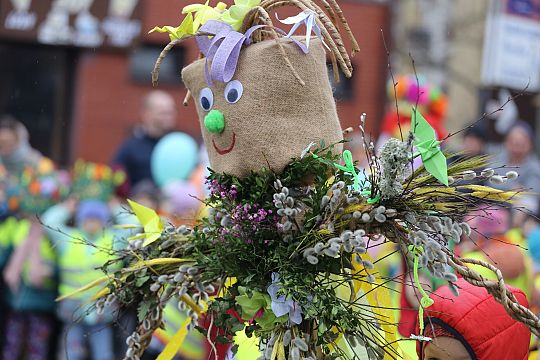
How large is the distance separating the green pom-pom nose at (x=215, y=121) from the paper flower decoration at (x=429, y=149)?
51 centimetres

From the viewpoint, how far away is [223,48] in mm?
2426

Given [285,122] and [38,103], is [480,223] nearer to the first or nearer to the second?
[285,122]

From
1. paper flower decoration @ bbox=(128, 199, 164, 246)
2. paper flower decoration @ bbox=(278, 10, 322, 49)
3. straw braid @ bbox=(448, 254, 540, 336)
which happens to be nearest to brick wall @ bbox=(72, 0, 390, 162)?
paper flower decoration @ bbox=(128, 199, 164, 246)

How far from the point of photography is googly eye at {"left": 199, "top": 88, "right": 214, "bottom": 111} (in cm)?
253

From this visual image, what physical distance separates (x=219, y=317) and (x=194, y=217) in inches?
18.2

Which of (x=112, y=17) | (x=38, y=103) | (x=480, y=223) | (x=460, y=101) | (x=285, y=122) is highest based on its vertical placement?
(x=285, y=122)

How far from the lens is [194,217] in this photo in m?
2.84

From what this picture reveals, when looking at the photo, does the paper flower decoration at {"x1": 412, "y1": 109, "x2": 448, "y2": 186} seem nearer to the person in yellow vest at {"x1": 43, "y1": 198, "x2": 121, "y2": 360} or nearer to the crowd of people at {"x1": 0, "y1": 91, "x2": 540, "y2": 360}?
the crowd of people at {"x1": 0, "y1": 91, "x2": 540, "y2": 360}

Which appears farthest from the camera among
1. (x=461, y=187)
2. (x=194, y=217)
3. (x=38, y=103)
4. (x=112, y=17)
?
(x=38, y=103)

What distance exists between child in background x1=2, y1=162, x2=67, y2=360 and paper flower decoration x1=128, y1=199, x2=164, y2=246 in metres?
3.77

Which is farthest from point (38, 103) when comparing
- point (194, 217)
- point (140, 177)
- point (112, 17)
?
point (194, 217)

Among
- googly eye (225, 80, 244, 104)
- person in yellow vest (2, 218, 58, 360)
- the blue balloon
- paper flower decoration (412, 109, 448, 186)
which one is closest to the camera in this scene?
paper flower decoration (412, 109, 448, 186)

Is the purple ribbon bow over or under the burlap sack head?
over

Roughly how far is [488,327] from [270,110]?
35.6 inches
